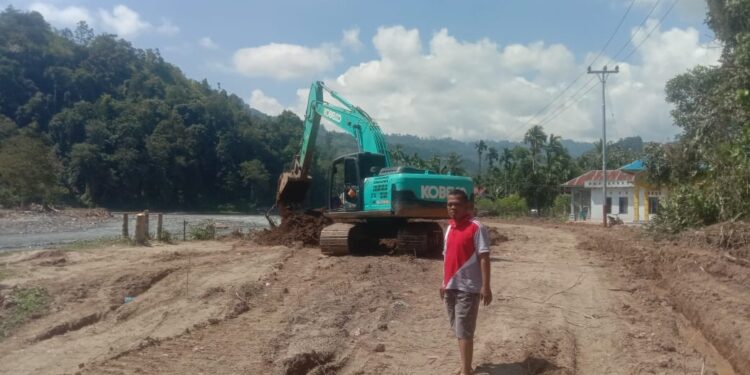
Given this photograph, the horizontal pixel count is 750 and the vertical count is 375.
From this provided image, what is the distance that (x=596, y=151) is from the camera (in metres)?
87.8

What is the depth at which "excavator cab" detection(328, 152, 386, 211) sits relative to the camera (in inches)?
606

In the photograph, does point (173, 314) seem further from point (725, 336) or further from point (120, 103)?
point (120, 103)

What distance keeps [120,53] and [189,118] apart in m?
24.7

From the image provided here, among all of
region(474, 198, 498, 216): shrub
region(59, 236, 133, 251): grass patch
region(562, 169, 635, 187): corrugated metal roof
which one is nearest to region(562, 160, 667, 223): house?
region(562, 169, 635, 187): corrugated metal roof

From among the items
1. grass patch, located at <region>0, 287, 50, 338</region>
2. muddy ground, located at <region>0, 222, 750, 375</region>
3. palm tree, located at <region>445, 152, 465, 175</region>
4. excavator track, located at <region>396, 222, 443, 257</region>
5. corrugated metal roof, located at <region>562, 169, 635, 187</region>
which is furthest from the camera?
palm tree, located at <region>445, 152, 465, 175</region>

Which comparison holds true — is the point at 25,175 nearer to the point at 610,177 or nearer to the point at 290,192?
the point at 290,192

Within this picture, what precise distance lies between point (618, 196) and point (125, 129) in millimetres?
59730

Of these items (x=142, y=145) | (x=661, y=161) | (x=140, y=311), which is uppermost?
(x=142, y=145)

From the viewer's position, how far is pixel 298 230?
18656 mm

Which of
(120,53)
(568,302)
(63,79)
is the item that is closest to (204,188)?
(63,79)

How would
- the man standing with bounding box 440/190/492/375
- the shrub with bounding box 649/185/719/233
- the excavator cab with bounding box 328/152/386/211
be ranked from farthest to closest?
the shrub with bounding box 649/185/719/233 → the excavator cab with bounding box 328/152/386/211 → the man standing with bounding box 440/190/492/375

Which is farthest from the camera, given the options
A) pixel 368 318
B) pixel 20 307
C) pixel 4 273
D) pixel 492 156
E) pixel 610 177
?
pixel 492 156

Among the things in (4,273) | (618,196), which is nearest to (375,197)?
(4,273)

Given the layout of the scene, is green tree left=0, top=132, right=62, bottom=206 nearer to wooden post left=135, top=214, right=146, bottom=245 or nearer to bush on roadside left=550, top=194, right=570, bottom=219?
wooden post left=135, top=214, right=146, bottom=245
